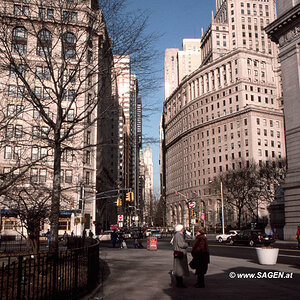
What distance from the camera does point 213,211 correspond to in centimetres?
10062

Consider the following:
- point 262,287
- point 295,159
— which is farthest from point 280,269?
point 295,159

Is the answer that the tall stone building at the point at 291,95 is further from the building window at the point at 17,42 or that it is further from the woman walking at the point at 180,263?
the building window at the point at 17,42

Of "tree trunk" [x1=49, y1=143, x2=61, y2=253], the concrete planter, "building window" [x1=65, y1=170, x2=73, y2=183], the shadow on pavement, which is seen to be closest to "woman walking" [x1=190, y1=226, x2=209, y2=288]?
the shadow on pavement

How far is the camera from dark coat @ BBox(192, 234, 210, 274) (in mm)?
10133

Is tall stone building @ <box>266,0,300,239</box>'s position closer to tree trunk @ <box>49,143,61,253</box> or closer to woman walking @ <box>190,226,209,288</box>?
woman walking @ <box>190,226,209,288</box>

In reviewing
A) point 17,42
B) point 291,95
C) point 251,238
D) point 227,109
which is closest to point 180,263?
point 17,42

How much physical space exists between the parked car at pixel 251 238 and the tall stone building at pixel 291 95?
7991mm

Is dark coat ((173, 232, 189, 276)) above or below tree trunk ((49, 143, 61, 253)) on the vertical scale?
below

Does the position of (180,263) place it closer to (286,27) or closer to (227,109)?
(286,27)

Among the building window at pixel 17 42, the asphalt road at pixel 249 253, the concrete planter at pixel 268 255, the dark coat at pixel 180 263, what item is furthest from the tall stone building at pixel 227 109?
the dark coat at pixel 180 263

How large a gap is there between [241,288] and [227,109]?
10329 cm

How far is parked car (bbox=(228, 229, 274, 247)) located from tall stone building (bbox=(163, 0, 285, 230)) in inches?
2028

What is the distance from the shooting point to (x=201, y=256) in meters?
10.2

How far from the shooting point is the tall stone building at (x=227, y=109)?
10338 cm
